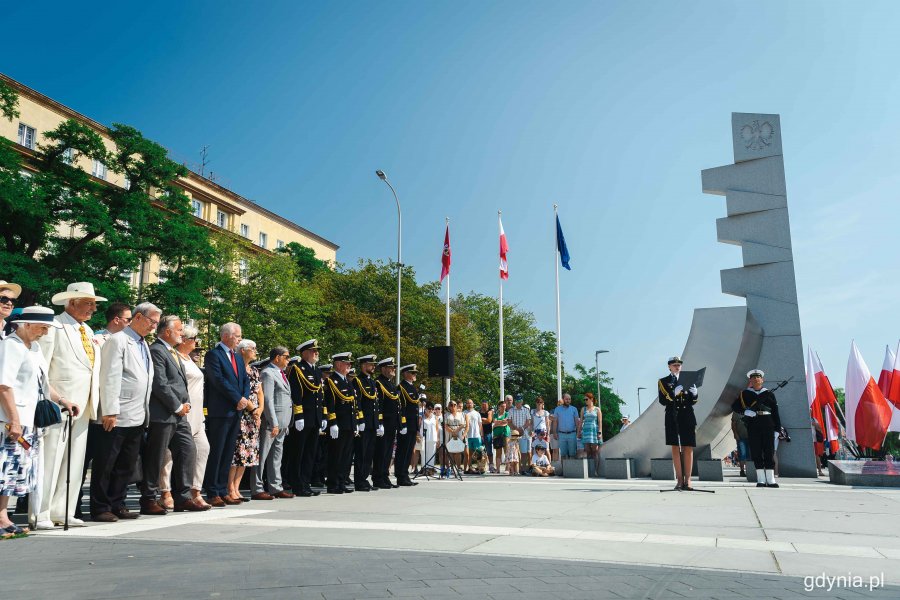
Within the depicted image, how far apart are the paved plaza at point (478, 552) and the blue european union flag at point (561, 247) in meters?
17.4

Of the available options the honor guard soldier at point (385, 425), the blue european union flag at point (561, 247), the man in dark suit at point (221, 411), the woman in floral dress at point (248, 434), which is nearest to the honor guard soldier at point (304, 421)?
the woman in floral dress at point (248, 434)

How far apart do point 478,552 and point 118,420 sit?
13.6 feet

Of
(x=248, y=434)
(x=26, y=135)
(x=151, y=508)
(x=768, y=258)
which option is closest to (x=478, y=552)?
(x=151, y=508)

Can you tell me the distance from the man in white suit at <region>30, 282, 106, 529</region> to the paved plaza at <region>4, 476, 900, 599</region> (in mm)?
517

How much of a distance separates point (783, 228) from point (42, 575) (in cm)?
1504

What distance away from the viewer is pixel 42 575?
3.98m

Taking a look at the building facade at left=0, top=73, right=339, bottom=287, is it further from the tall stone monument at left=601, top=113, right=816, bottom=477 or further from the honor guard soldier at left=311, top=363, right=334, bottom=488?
the tall stone monument at left=601, top=113, right=816, bottom=477

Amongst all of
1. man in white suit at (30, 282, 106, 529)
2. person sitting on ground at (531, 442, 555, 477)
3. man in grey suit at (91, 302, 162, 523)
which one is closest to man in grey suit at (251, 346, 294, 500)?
man in grey suit at (91, 302, 162, 523)

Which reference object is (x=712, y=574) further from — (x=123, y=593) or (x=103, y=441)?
(x=103, y=441)

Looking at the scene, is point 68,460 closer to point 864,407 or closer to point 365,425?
point 365,425

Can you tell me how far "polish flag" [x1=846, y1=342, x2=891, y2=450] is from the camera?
17266 mm

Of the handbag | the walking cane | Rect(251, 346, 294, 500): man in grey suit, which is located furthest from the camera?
Rect(251, 346, 294, 500): man in grey suit

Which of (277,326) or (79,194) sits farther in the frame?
(277,326)

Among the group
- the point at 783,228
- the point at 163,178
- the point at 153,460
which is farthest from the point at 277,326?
the point at 153,460
